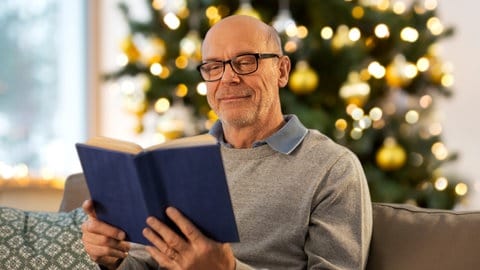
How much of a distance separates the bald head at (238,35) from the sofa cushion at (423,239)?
480 millimetres

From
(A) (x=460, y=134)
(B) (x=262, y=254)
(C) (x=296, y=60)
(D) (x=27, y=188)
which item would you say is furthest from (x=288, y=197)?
(D) (x=27, y=188)

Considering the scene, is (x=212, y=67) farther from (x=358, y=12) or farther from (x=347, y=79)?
(x=358, y=12)

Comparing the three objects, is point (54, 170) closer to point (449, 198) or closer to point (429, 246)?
point (449, 198)

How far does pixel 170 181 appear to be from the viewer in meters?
1.41

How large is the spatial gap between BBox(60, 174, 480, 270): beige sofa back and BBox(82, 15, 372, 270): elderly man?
0.16 ft

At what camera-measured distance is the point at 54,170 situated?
14.2 feet

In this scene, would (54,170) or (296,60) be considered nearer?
(296,60)

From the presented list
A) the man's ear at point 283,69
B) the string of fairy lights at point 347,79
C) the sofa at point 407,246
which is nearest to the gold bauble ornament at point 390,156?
the string of fairy lights at point 347,79

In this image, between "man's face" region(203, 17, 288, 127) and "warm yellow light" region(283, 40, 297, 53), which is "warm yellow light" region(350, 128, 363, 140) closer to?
"warm yellow light" region(283, 40, 297, 53)

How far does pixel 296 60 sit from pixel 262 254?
5.47ft

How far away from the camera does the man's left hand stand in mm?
1445

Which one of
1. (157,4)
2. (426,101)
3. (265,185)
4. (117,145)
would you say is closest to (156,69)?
(157,4)

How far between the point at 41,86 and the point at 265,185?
9.15 feet

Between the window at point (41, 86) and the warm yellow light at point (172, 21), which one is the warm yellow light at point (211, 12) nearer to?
the warm yellow light at point (172, 21)
